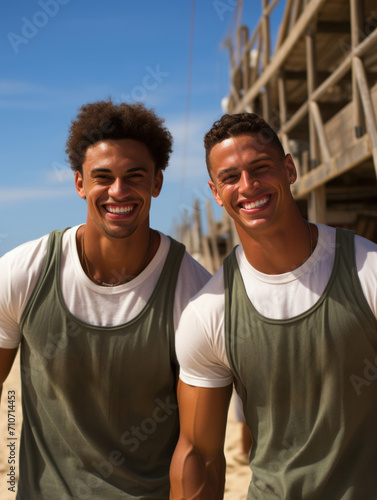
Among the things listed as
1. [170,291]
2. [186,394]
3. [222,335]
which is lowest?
[186,394]

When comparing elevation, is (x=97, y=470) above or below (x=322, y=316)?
below

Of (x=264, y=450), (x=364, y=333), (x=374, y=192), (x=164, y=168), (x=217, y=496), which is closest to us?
(x=364, y=333)

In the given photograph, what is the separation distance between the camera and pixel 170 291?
2.84 metres

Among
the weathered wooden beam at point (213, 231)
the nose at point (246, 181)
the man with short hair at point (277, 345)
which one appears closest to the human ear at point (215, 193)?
the man with short hair at point (277, 345)

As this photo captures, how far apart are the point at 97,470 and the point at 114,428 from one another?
0.23 m

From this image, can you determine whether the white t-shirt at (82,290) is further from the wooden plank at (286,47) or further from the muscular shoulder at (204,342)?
the wooden plank at (286,47)

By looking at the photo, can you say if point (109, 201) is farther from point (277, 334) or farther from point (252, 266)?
point (277, 334)

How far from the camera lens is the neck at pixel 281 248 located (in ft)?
8.29

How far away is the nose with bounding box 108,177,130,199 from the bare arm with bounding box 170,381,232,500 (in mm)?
972

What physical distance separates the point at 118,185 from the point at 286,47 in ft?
25.2

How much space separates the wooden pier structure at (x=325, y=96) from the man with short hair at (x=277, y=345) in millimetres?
3390

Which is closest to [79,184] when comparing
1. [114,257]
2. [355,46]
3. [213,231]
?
[114,257]

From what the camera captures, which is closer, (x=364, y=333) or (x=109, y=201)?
(x=364, y=333)

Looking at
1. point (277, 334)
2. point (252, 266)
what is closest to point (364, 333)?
point (277, 334)
